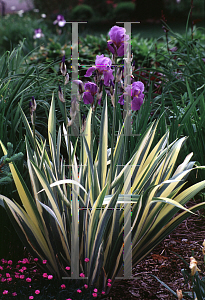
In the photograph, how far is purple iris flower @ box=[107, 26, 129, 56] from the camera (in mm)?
1371

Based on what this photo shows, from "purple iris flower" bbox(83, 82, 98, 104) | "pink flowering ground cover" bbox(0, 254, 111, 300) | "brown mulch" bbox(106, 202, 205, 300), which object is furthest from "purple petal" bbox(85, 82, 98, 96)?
"brown mulch" bbox(106, 202, 205, 300)

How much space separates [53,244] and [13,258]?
1.24 feet

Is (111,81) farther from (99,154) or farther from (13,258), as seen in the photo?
(13,258)

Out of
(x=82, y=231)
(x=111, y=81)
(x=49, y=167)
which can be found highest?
(x=111, y=81)

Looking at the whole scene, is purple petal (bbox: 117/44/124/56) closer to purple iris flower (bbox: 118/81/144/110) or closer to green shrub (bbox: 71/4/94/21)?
purple iris flower (bbox: 118/81/144/110)

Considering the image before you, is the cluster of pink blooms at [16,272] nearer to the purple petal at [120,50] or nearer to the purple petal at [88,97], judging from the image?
the purple petal at [88,97]

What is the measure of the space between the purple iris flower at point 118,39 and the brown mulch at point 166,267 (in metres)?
1.00

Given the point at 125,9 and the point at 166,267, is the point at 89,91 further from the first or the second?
the point at 125,9

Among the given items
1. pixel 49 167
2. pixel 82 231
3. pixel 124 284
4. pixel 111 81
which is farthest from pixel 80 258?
pixel 111 81

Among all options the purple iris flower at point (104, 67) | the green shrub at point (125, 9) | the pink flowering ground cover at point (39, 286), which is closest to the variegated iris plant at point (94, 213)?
the pink flowering ground cover at point (39, 286)

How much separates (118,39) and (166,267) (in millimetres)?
1175

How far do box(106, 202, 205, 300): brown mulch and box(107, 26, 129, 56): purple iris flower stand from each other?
1003 millimetres

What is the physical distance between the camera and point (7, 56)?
285cm

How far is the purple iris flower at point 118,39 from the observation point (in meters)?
1.37
